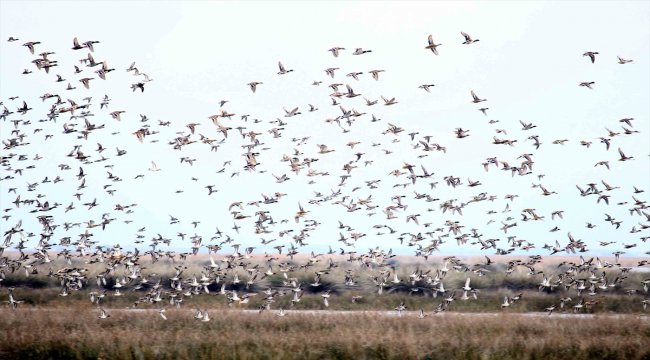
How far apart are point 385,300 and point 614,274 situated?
3053cm

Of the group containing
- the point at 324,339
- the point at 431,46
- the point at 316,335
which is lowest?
the point at 324,339

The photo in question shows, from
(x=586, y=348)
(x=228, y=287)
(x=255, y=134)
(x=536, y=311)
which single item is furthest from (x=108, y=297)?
(x=586, y=348)

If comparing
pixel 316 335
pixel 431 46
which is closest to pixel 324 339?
pixel 316 335

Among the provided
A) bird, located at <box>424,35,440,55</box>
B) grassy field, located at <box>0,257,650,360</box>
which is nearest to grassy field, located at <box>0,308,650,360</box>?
grassy field, located at <box>0,257,650,360</box>

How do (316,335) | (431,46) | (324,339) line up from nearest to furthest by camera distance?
(324,339) → (316,335) → (431,46)

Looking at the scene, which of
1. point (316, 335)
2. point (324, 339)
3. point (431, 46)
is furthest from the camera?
point (431, 46)

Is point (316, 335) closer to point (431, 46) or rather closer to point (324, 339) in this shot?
point (324, 339)

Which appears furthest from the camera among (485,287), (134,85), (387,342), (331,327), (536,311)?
(485,287)

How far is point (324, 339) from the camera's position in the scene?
83.2ft

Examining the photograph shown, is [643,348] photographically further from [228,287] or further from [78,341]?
[228,287]

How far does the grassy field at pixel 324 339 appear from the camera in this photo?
24.4 metres

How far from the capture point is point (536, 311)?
1686 inches

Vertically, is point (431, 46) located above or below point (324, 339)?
above

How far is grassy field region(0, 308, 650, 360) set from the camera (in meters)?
24.4
